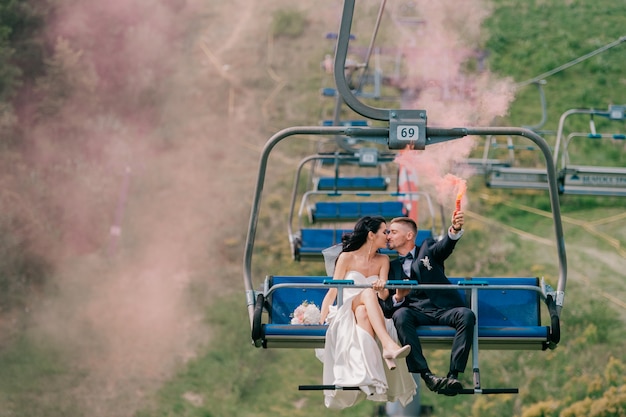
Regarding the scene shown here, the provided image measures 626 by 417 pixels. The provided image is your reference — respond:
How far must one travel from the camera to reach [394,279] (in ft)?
22.6

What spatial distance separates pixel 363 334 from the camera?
646 cm

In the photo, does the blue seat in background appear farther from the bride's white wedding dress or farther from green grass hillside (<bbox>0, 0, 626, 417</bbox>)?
the bride's white wedding dress

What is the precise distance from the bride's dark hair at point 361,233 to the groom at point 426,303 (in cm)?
9

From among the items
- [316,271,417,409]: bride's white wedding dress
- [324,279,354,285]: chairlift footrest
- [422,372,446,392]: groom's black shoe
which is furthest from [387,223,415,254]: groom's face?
[422,372,446,392]: groom's black shoe

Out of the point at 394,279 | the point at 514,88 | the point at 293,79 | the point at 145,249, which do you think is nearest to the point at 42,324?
the point at 145,249

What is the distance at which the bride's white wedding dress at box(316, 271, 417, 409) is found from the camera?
638cm

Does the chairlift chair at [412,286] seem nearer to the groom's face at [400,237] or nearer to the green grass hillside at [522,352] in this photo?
the groom's face at [400,237]

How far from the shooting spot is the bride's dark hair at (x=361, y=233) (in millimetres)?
6832

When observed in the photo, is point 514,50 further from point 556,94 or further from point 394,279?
point 394,279

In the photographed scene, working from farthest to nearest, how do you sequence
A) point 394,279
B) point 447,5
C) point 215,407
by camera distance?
point 447,5, point 215,407, point 394,279

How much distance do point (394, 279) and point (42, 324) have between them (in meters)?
10.9

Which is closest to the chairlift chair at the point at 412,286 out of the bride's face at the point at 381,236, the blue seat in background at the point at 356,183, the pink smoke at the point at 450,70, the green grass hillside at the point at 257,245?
the bride's face at the point at 381,236

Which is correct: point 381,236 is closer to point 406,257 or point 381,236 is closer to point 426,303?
point 406,257

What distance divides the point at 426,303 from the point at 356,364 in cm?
55
